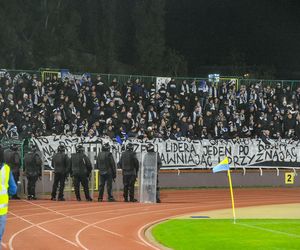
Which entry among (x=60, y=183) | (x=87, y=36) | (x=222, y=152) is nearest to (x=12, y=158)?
(x=60, y=183)

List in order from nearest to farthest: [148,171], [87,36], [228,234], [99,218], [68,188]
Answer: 1. [228,234]
2. [99,218]
3. [148,171]
4. [68,188]
5. [87,36]

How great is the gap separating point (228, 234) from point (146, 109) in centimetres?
1634

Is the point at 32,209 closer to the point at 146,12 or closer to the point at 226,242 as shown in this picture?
the point at 226,242

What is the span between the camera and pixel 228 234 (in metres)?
15.5

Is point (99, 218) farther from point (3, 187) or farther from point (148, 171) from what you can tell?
point (3, 187)

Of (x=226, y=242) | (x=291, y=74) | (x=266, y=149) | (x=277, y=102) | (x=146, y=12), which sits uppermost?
(x=146, y=12)

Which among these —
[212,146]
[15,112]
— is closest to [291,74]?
[212,146]

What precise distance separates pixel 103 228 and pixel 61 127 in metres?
12.4

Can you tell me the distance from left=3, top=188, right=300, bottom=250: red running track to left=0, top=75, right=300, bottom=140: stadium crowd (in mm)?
3756

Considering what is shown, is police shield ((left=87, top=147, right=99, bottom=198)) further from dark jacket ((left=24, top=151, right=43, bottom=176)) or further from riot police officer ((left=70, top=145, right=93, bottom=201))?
dark jacket ((left=24, top=151, right=43, bottom=176))

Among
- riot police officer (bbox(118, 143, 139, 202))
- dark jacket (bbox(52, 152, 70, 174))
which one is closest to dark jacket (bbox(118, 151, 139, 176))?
riot police officer (bbox(118, 143, 139, 202))

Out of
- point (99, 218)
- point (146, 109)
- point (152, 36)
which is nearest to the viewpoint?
point (99, 218)

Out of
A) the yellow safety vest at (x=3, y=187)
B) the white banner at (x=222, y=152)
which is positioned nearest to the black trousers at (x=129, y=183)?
the white banner at (x=222, y=152)

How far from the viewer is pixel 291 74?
73625 millimetres
